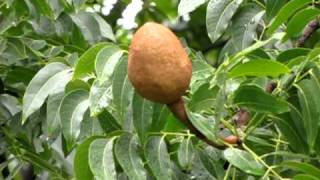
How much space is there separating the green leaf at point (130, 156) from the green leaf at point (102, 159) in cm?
2

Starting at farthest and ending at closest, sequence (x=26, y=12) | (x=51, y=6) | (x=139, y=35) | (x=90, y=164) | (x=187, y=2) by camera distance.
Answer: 1. (x=26, y=12)
2. (x=51, y=6)
3. (x=187, y=2)
4. (x=90, y=164)
5. (x=139, y=35)

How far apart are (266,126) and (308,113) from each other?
205 millimetres

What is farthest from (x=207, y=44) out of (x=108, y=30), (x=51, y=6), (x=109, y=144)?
(x=109, y=144)

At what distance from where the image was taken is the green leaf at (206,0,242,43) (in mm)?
1452

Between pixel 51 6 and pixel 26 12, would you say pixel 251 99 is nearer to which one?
pixel 51 6

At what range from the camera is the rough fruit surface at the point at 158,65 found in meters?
1.05

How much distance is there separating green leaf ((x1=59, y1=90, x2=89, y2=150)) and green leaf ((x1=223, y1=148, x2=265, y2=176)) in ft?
0.98

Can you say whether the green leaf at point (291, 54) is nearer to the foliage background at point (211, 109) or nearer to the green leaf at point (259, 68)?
the foliage background at point (211, 109)

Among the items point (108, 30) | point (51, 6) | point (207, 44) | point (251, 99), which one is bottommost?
point (207, 44)

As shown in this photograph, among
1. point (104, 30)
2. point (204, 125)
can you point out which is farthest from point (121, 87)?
point (104, 30)

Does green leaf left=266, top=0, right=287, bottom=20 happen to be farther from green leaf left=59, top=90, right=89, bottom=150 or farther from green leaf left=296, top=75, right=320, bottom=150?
green leaf left=59, top=90, right=89, bottom=150

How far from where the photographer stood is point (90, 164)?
3.89ft

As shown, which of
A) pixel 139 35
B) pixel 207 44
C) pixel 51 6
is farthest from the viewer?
pixel 207 44

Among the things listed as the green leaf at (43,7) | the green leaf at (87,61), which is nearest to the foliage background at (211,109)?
the green leaf at (87,61)
